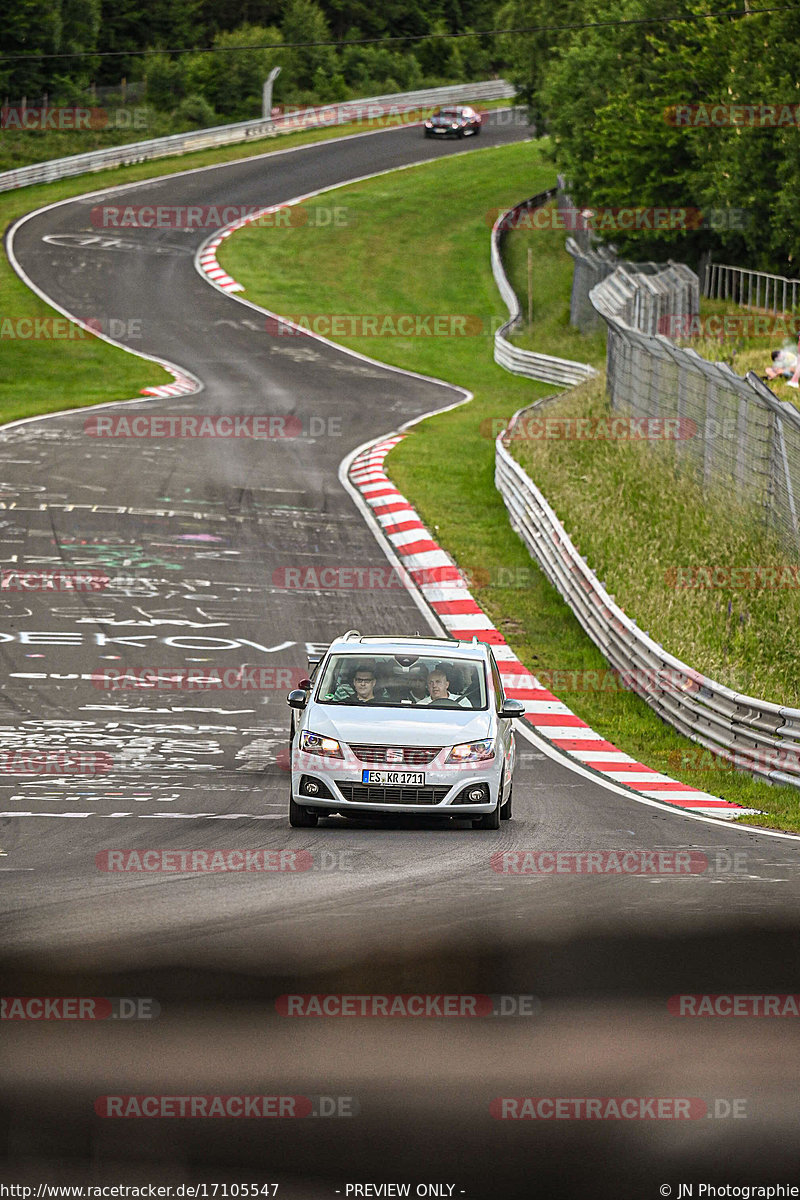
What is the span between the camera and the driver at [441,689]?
1299cm

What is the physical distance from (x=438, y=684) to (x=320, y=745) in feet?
4.83

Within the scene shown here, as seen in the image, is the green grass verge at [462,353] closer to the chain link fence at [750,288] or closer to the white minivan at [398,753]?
the white minivan at [398,753]

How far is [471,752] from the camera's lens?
12195 millimetres

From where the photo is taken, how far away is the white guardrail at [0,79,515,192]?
6656cm

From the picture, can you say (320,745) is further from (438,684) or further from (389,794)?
(438,684)

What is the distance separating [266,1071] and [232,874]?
10.9 feet

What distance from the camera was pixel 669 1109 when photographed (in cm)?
656

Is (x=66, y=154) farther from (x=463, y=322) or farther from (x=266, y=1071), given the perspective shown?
(x=266, y=1071)

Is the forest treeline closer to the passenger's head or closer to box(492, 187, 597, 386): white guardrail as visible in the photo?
box(492, 187, 597, 386): white guardrail

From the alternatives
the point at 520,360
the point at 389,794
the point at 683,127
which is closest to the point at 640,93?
the point at 683,127

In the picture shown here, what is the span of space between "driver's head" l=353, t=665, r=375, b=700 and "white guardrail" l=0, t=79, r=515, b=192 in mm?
56661

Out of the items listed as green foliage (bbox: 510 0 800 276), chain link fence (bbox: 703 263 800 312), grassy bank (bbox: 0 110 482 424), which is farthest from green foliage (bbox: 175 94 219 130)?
chain link fence (bbox: 703 263 800 312)

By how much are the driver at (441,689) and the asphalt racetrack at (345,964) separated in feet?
3.54

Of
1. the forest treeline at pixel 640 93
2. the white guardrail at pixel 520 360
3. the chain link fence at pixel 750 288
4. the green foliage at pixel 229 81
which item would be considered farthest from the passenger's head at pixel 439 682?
the green foliage at pixel 229 81
